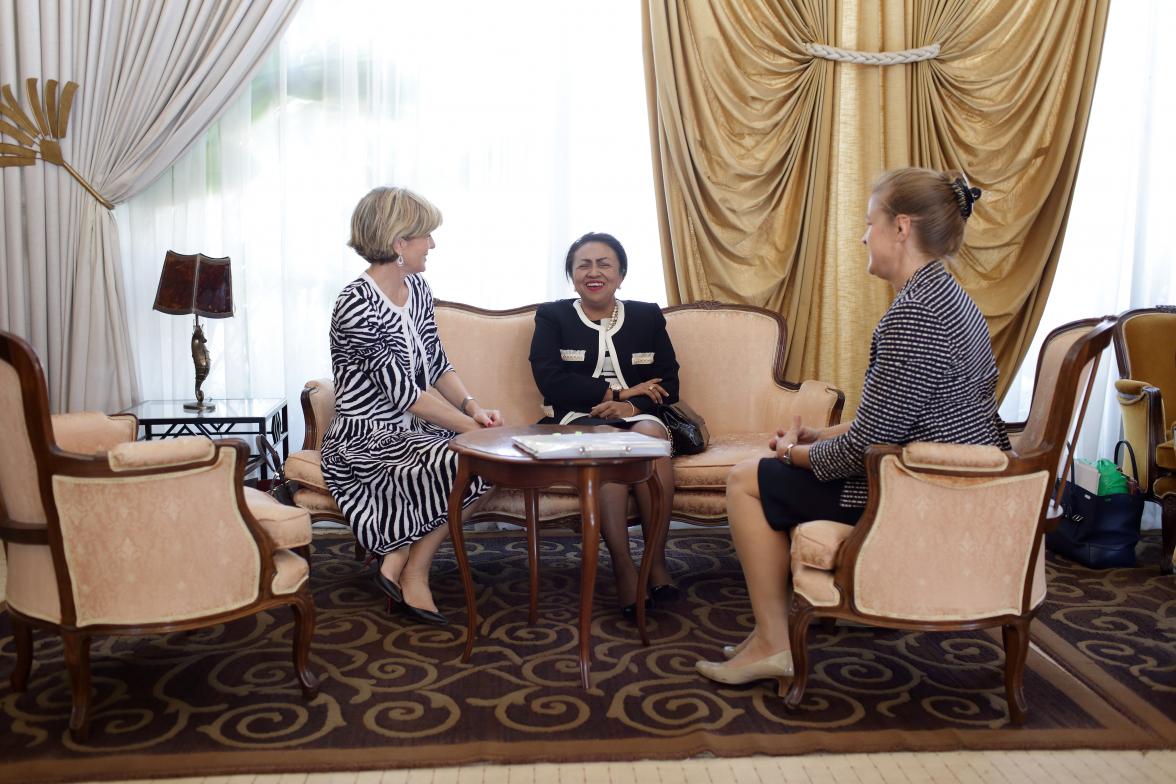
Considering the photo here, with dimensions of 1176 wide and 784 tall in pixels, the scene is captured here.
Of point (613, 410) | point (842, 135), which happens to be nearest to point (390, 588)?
point (613, 410)

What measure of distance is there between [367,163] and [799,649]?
2794mm

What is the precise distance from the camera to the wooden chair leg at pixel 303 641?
7.79ft

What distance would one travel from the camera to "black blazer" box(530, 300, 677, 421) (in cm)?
346

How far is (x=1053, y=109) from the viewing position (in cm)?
428

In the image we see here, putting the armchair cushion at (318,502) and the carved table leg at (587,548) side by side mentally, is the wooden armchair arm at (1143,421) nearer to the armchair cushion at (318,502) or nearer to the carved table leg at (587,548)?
the carved table leg at (587,548)

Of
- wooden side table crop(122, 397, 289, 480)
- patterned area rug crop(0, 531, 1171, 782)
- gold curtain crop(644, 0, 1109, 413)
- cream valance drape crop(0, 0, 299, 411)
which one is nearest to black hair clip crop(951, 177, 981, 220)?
patterned area rug crop(0, 531, 1171, 782)

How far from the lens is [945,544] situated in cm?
222

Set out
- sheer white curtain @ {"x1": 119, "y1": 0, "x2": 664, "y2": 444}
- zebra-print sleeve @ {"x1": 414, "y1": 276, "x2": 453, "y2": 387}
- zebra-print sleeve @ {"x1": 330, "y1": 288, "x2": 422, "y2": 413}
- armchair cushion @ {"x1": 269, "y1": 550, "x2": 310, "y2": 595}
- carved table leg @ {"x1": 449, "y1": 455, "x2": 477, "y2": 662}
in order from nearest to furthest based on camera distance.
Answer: armchair cushion @ {"x1": 269, "y1": 550, "x2": 310, "y2": 595}
carved table leg @ {"x1": 449, "y1": 455, "x2": 477, "y2": 662}
zebra-print sleeve @ {"x1": 330, "y1": 288, "x2": 422, "y2": 413}
zebra-print sleeve @ {"x1": 414, "y1": 276, "x2": 453, "y2": 387}
sheer white curtain @ {"x1": 119, "y1": 0, "x2": 664, "y2": 444}

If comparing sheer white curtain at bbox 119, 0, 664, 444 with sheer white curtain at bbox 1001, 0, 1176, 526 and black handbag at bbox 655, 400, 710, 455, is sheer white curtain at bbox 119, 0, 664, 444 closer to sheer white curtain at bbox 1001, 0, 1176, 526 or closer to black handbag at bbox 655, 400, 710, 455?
black handbag at bbox 655, 400, 710, 455

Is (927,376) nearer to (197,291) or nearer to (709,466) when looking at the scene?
(709,466)

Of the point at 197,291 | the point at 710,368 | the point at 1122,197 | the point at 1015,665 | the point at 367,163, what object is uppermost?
the point at 367,163

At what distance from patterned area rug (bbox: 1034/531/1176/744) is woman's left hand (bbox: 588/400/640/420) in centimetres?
143

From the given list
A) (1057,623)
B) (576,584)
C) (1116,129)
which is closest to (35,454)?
(576,584)

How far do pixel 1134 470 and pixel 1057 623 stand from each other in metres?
1.13
